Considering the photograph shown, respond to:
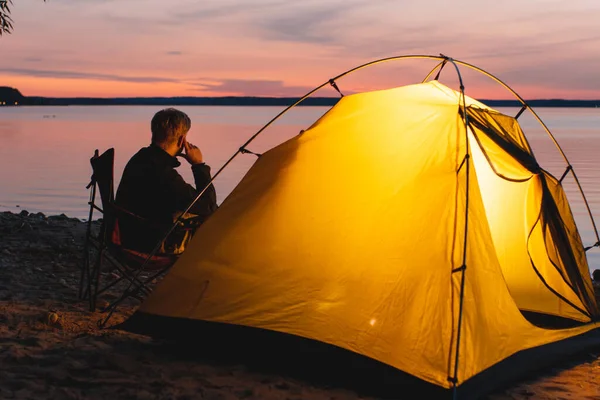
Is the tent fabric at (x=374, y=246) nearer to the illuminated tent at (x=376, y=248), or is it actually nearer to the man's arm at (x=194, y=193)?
the illuminated tent at (x=376, y=248)

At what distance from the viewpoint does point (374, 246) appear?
496cm

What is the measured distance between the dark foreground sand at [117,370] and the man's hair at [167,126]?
147 cm

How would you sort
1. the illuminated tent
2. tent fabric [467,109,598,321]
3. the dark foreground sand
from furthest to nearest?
tent fabric [467,109,598,321], the illuminated tent, the dark foreground sand

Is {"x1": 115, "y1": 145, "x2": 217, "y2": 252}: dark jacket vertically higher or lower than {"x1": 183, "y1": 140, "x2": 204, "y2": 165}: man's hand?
lower

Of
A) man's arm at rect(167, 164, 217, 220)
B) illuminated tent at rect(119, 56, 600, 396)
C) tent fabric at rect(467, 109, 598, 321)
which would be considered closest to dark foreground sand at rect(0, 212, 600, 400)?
illuminated tent at rect(119, 56, 600, 396)

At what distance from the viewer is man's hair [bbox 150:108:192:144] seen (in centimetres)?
621

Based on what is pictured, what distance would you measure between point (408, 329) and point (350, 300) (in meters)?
0.43

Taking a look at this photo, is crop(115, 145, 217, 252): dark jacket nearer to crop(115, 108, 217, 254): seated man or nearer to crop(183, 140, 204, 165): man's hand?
crop(115, 108, 217, 254): seated man

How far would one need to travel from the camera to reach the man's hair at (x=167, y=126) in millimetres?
6211

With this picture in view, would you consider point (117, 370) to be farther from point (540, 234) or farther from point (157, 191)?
point (540, 234)

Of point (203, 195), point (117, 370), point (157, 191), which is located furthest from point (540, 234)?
point (117, 370)

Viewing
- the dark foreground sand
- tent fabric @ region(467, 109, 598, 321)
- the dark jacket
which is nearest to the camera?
the dark foreground sand

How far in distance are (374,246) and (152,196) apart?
208 cm

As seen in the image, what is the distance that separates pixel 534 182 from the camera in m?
6.09
